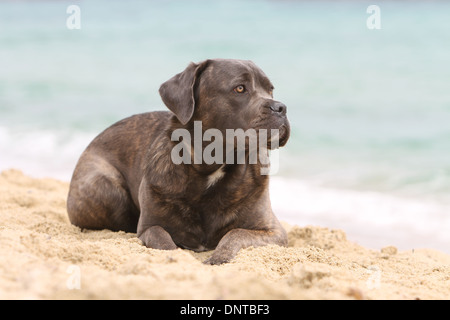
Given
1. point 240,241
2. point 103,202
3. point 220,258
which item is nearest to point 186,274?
point 220,258

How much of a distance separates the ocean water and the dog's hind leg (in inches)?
102

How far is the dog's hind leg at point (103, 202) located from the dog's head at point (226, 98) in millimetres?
1331

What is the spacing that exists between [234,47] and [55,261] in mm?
17521

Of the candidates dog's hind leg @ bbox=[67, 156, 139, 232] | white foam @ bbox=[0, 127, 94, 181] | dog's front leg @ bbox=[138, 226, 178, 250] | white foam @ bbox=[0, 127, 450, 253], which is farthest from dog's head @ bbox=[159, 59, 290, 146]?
white foam @ bbox=[0, 127, 94, 181]

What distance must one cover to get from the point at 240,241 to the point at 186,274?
53.3 inches

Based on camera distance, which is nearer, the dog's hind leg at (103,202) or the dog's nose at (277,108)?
the dog's nose at (277,108)

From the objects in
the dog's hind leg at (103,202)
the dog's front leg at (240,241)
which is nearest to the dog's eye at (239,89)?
the dog's front leg at (240,241)

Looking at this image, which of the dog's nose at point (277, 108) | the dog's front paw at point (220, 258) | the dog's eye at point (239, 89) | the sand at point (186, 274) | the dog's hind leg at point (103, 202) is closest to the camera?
the sand at point (186, 274)

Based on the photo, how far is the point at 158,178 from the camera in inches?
194

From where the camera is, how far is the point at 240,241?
4.52 m

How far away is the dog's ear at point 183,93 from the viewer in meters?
4.73

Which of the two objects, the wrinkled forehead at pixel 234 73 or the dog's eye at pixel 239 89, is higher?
the wrinkled forehead at pixel 234 73

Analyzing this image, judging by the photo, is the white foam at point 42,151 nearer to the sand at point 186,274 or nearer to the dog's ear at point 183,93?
the sand at point 186,274

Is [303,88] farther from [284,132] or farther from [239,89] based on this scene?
[284,132]
